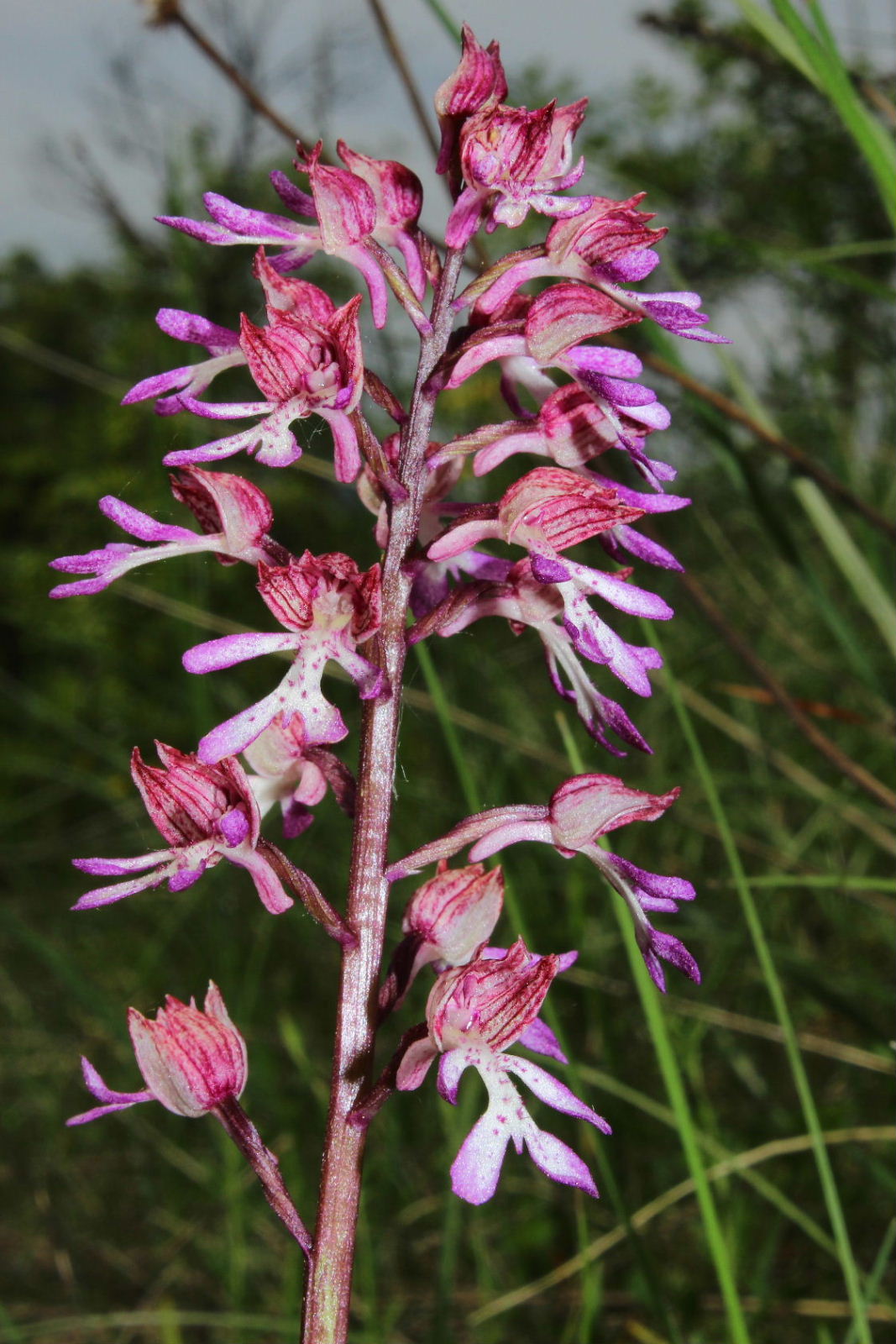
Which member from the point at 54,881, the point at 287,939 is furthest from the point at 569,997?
the point at 54,881

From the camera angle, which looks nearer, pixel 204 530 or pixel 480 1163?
pixel 480 1163

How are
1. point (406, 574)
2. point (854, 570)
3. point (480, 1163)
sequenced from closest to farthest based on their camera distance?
point (480, 1163), point (406, 574), point (854, 570)

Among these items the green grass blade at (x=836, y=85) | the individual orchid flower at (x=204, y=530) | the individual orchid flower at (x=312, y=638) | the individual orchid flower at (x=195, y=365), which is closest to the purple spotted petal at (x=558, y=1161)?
the individual orchid flower at (x=312, y=638)

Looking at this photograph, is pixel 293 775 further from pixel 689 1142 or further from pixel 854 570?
pixel 854 570

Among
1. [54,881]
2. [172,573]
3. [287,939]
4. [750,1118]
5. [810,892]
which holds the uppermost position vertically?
[54,881]

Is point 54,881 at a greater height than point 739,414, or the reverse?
point 54,881

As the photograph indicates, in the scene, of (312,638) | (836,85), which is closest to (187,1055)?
(312,638)

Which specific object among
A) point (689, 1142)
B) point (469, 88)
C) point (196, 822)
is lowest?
point (689, 1142)

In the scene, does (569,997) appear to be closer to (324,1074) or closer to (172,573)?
(324,1074)
